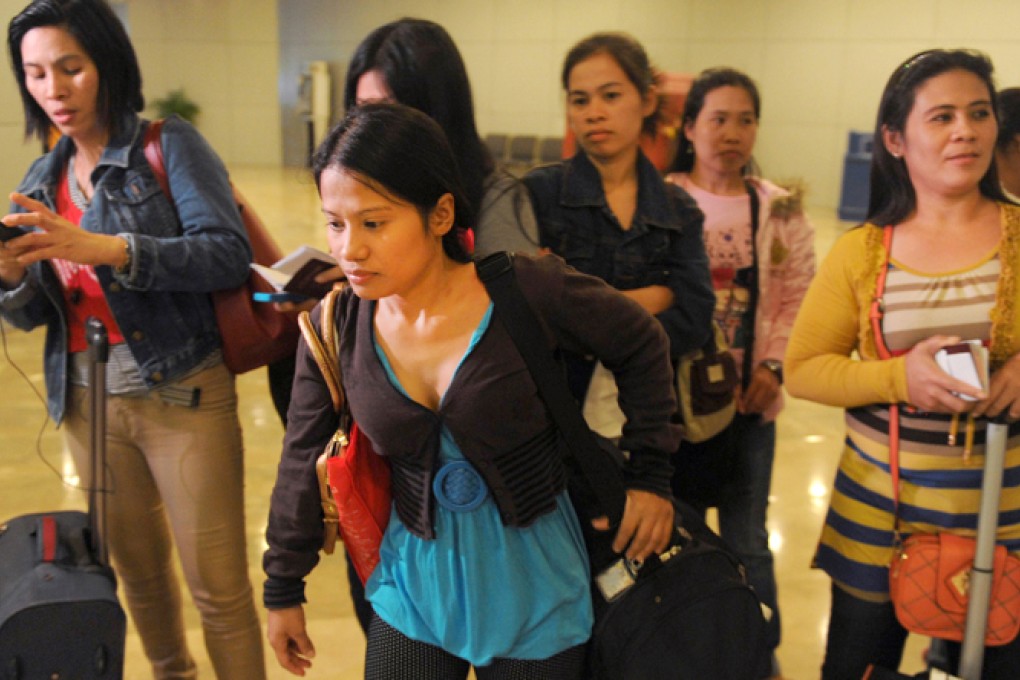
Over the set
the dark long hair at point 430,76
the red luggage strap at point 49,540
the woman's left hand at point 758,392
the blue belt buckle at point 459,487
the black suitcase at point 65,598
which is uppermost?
the dark long hair at point 430,76

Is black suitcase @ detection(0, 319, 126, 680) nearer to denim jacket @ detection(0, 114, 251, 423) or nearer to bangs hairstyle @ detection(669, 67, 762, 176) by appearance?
denim jacket @ detection(0, 114, 251, 423)

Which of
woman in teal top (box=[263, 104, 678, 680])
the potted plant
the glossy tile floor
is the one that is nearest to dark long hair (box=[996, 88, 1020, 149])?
woman in teal top (box=[263, 104, 678, 680])

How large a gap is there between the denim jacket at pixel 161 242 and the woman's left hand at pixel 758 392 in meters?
1.36

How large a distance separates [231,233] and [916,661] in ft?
7.86

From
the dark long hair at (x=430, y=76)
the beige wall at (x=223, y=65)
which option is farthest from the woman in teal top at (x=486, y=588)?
the beige wall at (x=223, y=65)

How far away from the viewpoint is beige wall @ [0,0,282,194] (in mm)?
16281

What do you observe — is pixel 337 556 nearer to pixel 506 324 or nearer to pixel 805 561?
pixel 805 561

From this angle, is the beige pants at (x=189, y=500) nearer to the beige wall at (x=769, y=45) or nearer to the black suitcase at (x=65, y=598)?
the black suitcase at (x=65, y=598)

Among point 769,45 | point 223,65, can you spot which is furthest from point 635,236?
point 223,65

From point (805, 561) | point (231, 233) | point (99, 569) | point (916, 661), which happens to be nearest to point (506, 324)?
point (231, 233)

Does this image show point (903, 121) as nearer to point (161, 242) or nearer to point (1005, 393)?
point (1005, 393)

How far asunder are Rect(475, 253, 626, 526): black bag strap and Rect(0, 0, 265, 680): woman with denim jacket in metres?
0.86

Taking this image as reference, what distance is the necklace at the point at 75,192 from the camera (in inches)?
84.4

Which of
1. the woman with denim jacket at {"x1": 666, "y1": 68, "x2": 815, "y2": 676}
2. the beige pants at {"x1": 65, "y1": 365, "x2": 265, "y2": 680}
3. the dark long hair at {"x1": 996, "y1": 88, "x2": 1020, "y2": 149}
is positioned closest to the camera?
the beige pants at {"x1": 65, "y1": 365, "x2": 265, "y2": 680}
